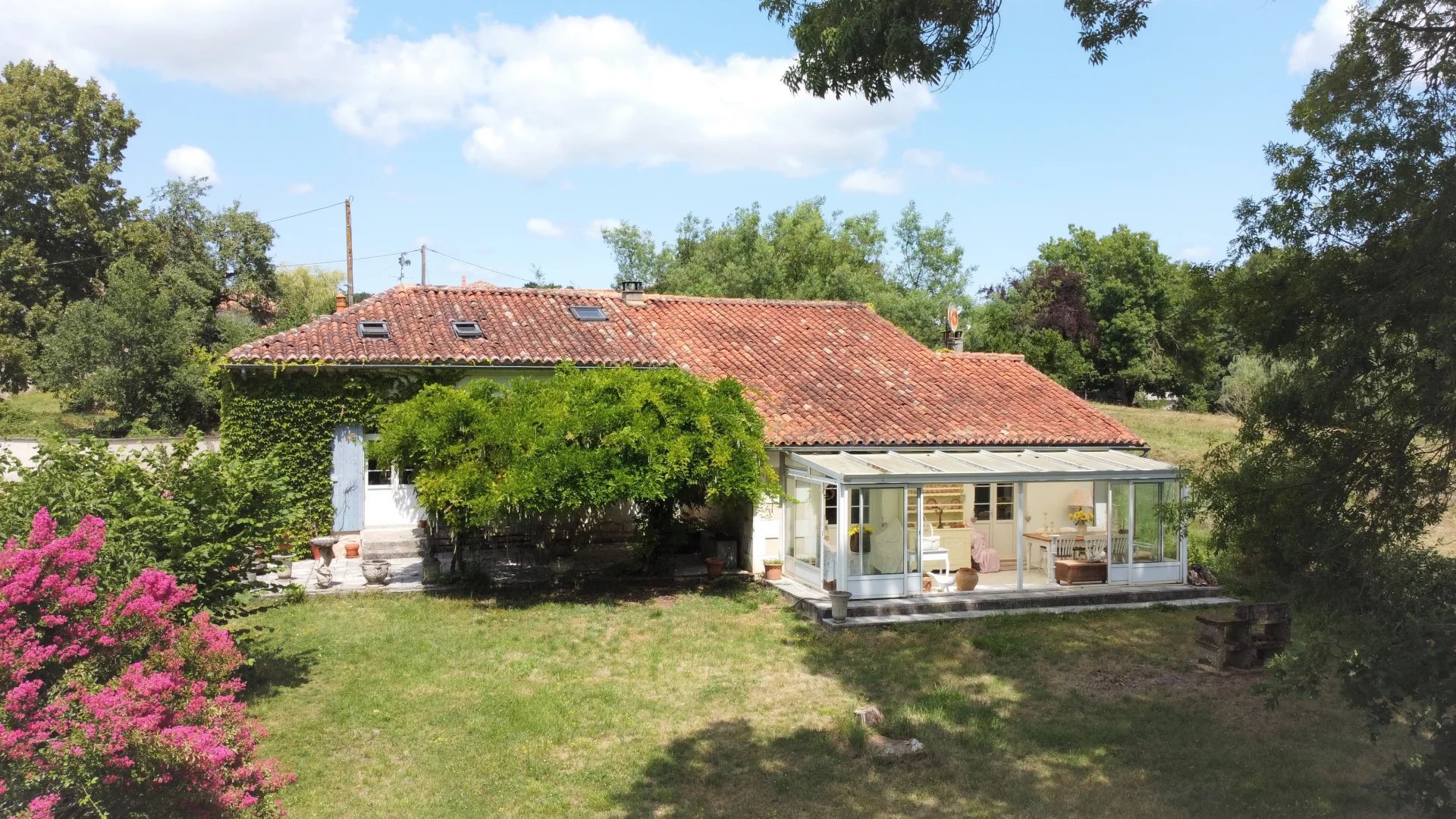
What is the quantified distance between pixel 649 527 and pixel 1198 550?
33.8 ft

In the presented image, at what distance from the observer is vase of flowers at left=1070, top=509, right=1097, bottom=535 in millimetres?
15938

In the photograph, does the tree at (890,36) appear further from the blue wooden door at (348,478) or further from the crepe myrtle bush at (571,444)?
the blue wooden door at (348,478)

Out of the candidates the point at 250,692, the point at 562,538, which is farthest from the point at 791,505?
the point at 250,692

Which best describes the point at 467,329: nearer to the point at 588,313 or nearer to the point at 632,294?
the point at 588,313

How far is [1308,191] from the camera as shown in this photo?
297 inches

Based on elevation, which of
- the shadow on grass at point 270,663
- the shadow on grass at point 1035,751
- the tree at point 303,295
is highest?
the tree at point 303,295

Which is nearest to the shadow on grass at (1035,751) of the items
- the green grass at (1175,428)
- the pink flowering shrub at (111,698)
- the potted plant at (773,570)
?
the pink flowering shrub at (111,698)

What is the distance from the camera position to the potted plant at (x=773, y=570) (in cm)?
1523

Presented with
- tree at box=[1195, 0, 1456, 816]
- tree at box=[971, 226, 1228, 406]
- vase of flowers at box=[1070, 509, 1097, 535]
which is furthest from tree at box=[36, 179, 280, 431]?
tree at box=[971, 226, 1228, 406]

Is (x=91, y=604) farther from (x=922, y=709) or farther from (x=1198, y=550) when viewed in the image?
(x=1198, y=550)

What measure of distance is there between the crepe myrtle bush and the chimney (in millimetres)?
6737

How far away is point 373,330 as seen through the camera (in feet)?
55.9

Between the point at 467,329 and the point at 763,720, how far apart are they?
11.1m

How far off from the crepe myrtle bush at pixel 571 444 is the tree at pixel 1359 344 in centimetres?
686
